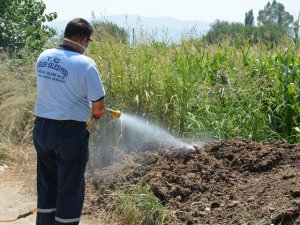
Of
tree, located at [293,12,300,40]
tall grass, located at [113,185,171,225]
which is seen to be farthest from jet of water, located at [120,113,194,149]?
tree, located at [293,12,300,40]

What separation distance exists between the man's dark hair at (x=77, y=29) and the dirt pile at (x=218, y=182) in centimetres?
194

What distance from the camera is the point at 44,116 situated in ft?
14.8

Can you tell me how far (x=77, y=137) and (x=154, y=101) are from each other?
2.78 m

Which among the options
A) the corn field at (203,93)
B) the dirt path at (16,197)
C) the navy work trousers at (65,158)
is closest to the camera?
the navy work trousers at (65,158)

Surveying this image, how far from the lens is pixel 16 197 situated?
657 cm

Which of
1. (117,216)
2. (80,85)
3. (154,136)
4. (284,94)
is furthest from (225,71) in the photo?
(80,85)

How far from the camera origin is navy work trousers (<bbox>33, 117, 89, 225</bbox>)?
4445 mm

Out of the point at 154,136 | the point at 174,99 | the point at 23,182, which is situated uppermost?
the point at 174,99

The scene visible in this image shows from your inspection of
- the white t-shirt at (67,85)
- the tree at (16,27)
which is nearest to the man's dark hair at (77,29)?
the white t-shirt at (67,85)

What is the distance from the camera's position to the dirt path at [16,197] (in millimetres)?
5758

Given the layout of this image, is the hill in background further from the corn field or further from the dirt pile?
the dirt pile

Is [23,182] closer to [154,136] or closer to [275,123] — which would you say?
[154,136]

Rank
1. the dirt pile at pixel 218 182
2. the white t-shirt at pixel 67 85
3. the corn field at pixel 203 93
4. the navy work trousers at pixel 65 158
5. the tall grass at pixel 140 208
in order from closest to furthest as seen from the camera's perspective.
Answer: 1. the white t-shirt at pixel 67 85
2. the navy work trousers at pixel 65 158
3. the dirt pile at pixel 218 182
4. the tall grass at pixel 140 208
5. the corn field at pixel 203 93

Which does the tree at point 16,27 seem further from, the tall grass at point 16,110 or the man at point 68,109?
the man at point 68,109
